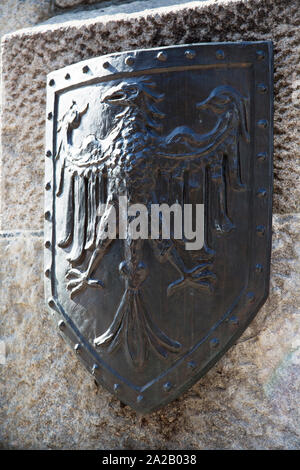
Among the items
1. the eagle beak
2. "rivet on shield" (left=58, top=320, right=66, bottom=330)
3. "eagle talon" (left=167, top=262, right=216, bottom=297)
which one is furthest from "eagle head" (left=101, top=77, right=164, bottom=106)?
"rivet on shield" (left=58, top=320, right=66, bottom=330)

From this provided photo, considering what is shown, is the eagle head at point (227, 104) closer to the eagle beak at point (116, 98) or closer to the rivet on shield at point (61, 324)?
the eagle beak at point (116, 98)

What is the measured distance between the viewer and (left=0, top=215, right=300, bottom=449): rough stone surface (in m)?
1.02

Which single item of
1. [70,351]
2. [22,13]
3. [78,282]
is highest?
[22,13]

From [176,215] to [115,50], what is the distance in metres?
0.40

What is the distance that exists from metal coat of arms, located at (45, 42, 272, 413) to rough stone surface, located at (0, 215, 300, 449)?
6 centimetres

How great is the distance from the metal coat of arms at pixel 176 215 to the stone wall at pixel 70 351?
0.21 ft

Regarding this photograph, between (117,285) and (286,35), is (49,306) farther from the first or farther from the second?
(286,35)

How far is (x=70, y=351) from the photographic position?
3.85ft

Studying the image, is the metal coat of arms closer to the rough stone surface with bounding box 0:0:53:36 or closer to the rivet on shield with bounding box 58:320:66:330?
the rivet on shield with bounding box 58:320:66:330

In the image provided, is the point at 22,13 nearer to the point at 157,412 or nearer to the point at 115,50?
the point at 115,50

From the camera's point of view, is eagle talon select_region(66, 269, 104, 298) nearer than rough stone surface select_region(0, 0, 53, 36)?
Yes

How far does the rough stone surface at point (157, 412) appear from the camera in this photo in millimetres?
1024

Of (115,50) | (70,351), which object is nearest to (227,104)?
(115,50)

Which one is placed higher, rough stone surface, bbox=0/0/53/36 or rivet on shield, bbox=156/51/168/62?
rough stone surface, bbox=0/0/53/36
